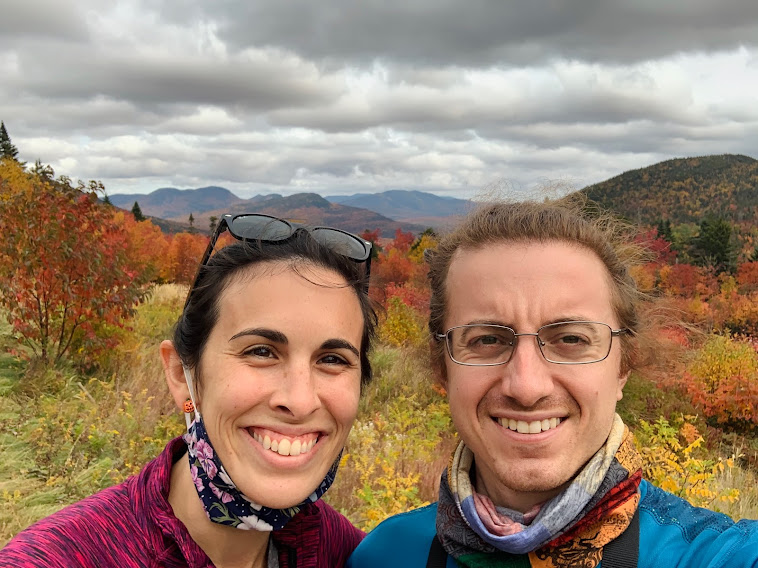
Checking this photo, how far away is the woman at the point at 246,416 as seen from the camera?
174 cm

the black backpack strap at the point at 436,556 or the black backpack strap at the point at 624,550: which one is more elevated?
the black backpack strap at the point at 624,550

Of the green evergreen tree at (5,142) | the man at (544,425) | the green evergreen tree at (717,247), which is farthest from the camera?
the green evergreen tree at (5,142)

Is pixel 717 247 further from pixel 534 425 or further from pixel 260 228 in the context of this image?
pixel 260 228

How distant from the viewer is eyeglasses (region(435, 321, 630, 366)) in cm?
173

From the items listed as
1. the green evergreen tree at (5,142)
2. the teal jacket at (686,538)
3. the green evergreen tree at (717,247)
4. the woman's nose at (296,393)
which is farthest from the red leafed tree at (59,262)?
the green evergreen tree at (5,142)

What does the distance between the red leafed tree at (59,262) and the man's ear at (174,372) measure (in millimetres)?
5719

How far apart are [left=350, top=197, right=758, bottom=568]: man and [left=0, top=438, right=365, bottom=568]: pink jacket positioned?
314mm

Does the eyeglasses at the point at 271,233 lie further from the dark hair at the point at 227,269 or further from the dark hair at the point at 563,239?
the dark hair at the point at 563,239

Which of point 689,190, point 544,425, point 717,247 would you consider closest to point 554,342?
point 544,425

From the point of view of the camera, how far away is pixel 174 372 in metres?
2.08

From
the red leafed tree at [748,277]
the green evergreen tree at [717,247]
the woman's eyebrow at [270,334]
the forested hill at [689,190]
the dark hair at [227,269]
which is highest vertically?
the forested hill at [689,190]

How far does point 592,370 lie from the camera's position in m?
1.71

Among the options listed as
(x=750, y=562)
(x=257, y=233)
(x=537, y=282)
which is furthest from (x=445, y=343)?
(x=750, y=562)

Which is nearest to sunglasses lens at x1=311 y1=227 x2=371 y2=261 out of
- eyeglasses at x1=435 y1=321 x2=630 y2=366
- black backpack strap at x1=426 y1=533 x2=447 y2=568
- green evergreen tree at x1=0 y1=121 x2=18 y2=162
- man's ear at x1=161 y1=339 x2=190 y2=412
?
eyeglasses at x1=435 y1=321 x2=630 y2=366
